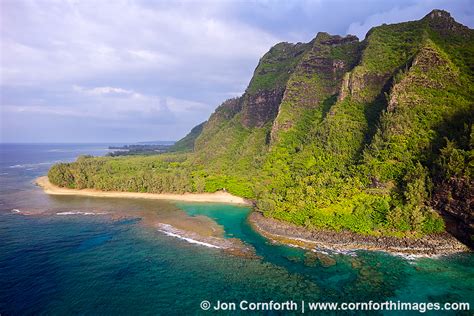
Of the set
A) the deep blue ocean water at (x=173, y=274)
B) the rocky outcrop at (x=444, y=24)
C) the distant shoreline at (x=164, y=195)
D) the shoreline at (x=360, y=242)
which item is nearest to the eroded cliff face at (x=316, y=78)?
the rocky outcrop at (x=444, y=24)

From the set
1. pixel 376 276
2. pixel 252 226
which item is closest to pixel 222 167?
pixel 252 226

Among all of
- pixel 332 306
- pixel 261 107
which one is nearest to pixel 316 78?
pixel 261 107

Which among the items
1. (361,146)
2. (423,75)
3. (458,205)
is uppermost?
(423,75)

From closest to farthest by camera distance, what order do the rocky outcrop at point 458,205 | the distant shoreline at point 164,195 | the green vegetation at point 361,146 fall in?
the rocky outcrop at point 458,205
the green vegetation at point 361,146
the distant shoreline at point 164,195

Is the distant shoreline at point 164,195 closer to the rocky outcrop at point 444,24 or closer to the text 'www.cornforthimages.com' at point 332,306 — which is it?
the text 'www.cornforthimages.com' at point 332,306

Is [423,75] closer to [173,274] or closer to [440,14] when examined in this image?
[440,14]

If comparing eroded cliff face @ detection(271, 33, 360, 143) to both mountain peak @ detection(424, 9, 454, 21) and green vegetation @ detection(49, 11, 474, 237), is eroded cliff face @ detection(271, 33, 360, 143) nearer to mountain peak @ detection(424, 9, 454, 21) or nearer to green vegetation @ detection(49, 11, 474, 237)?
green vegetation @ detection(49, 11, 474, 237)
